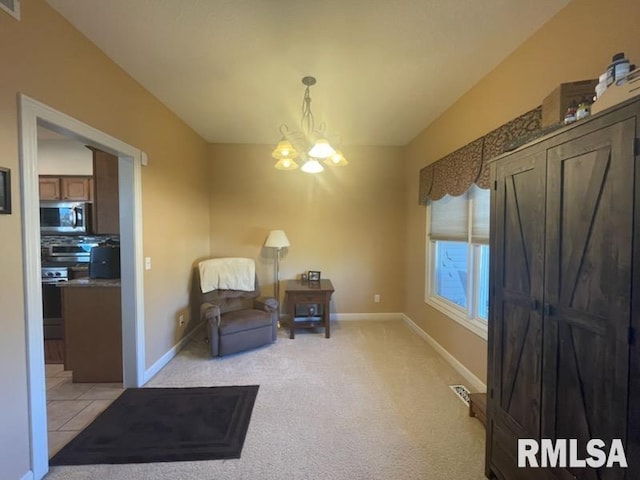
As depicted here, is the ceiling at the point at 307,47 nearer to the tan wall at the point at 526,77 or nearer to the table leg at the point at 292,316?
the tan wall at the point at 526,77

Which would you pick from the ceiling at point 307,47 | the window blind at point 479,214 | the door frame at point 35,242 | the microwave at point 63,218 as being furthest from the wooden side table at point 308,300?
the microwave at point 63,218

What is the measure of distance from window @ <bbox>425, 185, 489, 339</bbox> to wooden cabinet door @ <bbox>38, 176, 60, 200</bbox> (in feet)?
17.9

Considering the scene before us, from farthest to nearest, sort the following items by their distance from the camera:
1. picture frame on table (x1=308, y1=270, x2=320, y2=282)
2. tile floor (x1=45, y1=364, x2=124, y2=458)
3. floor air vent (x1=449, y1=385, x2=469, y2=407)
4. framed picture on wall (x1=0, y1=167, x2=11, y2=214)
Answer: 1. picture frame on table (x1=308, y1=270, x2=320, y2=282)
2. floor air vent (x1=449, y1=385, x2=469, y2=407)
3. tile floor (x1=45, y1=364, x2=124, y2=458)
4. framed picture on wall (x1=0, y1=167, x2=11, y2=214)

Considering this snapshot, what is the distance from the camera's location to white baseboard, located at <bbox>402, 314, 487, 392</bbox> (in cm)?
265

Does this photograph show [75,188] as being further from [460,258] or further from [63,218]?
[460,258]

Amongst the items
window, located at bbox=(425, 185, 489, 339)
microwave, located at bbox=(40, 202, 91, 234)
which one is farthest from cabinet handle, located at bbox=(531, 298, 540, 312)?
microwave, located at bbox=(40, 202, 91, 234)

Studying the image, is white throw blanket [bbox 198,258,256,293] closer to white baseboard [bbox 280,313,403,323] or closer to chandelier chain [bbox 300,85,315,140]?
white baseboard [bbox 280,313,403,323]

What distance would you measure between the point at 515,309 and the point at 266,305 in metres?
2.86

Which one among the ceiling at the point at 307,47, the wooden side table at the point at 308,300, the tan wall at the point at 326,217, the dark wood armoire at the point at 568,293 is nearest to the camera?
the dark wood armoire at the point at 568,293

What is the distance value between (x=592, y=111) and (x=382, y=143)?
3457 millimetres

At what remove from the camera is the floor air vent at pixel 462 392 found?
251 centimetres

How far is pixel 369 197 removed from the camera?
184 inches

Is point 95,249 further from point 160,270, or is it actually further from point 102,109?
point 102,109

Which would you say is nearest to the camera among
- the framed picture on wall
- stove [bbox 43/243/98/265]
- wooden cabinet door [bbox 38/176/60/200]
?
the framed picture on wall
